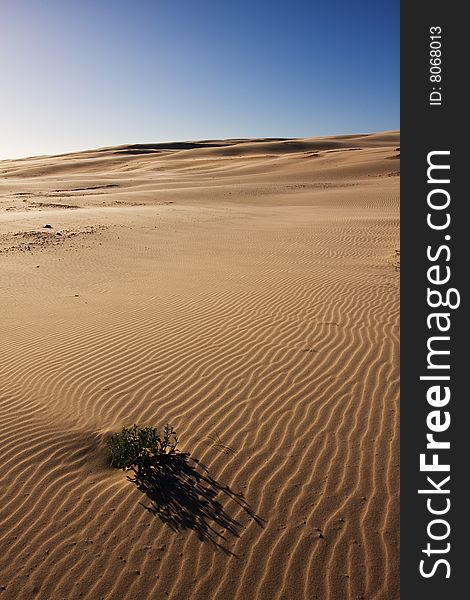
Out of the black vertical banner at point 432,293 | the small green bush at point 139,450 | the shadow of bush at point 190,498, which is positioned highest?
the black vertical banner at point 432,293

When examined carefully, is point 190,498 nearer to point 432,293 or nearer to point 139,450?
point 139,450

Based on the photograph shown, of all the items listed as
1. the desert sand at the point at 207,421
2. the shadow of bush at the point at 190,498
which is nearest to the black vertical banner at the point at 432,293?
the desert sand at the point at 207,421

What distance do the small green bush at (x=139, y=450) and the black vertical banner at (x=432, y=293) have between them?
8.42ft

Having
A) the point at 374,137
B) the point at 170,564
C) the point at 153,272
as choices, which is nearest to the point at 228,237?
the point at 153,272

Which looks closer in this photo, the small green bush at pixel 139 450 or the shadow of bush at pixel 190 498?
the shadow of bush at pixel 190 498

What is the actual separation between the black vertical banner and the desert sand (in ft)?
1.67

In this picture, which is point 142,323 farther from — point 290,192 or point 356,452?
point 290,192

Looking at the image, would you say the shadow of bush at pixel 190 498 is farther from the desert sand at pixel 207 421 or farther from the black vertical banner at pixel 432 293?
the black vertical banner at pixel 432 293

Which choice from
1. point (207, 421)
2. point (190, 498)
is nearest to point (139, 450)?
point (190, 498)

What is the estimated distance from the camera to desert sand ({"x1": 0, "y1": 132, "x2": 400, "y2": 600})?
4055 millimetres

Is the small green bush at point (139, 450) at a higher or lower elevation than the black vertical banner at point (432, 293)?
lower

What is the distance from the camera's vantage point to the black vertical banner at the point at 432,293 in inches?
162

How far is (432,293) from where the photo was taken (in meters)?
4.98

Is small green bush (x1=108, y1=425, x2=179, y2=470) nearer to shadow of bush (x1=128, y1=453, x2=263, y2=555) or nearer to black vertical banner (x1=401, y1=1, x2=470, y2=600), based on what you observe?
shadow of bush (x1=128, y1=453, x2=263, y2=555)
